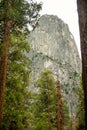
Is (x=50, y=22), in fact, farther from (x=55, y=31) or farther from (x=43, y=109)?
(x=43, y=109)

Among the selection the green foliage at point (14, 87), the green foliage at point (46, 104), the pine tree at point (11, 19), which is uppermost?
the pine tree at point (11, 19)

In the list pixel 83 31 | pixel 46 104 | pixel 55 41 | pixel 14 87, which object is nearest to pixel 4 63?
pixel 14 87

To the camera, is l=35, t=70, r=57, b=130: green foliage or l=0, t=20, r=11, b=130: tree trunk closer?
l=0, t=20, r=11, b=130: tree trunk

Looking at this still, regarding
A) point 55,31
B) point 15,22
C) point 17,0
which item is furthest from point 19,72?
point 55,31

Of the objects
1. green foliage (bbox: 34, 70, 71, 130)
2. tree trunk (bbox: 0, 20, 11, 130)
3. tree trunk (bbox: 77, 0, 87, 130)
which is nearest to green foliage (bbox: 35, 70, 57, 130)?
green foliage (bbox: 34, 70, 71, 130)

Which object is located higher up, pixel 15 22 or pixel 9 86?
pixel 15 22

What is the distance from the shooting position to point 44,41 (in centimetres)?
17325

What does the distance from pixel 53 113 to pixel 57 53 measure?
455 feet

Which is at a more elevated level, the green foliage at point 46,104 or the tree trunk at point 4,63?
the tree trunk at point 4,63

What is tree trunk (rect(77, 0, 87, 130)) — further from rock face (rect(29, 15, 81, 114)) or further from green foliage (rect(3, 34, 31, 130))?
rock face (rect(29, 15, 81, 114))

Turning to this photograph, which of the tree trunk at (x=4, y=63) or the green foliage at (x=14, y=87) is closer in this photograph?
the tree trunk at (x=4, y=63)

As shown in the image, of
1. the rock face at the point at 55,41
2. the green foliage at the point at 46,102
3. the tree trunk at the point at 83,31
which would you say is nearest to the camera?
the tree trunk at the point at 83,31

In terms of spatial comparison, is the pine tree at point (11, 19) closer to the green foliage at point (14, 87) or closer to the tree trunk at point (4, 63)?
the tree trunk at point (4, 63)

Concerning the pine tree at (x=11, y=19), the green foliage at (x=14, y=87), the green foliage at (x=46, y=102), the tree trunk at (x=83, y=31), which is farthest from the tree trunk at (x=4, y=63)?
the green foliage at (x=46, y=102)
